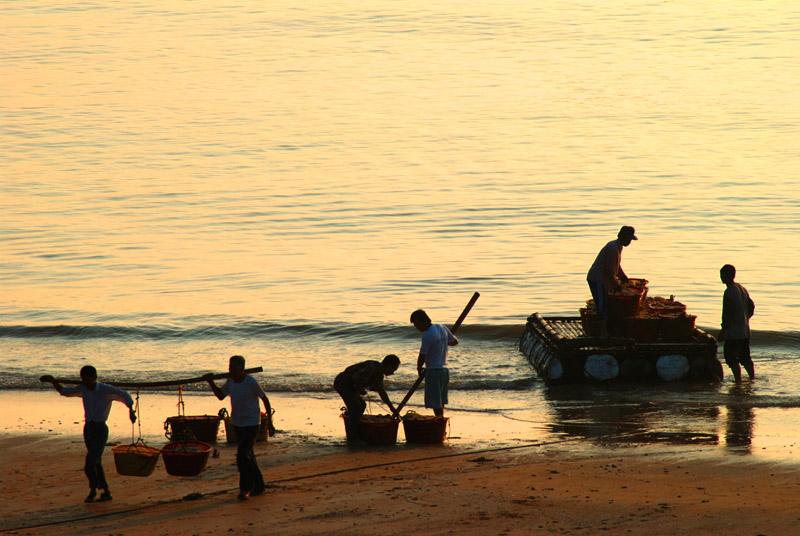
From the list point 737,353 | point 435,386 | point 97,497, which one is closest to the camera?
point 97,497

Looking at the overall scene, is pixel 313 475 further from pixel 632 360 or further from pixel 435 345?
pixel 632 360

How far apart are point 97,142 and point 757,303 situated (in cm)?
3505

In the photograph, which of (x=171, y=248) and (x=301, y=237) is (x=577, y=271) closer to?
(x=301, y=237)

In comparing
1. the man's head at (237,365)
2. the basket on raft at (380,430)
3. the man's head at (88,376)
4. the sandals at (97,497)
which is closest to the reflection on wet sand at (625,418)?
the basket on raft at (380,430)

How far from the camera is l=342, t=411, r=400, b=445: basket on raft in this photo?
43.2 feet

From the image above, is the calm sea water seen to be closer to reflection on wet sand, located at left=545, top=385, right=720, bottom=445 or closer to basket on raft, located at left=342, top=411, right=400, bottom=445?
reflection on wet sand, located at left=545, top=385, right=720, bottom=445

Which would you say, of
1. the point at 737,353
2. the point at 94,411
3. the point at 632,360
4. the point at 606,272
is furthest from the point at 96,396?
the point at 737,353

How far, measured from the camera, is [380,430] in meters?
13.2

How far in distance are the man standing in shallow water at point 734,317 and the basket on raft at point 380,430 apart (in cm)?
579

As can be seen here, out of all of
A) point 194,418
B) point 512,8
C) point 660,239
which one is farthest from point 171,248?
point 512,8

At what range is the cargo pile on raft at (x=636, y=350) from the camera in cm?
1662

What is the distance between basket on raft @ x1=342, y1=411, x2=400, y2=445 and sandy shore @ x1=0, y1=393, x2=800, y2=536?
0.16 metres

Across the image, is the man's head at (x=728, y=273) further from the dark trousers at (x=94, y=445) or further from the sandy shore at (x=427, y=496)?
the dark trousers at (x=94, y=445)

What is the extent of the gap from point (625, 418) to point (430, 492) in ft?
16.4
